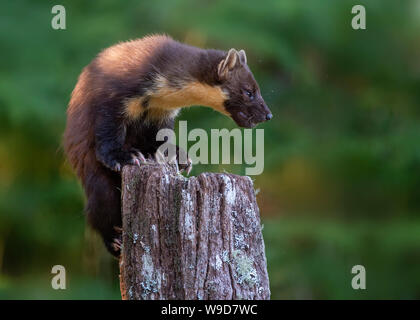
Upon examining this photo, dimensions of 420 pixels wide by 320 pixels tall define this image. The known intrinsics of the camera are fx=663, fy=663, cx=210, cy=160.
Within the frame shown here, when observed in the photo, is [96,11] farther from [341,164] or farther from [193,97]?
[193,97]

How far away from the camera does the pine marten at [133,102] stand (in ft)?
25.2

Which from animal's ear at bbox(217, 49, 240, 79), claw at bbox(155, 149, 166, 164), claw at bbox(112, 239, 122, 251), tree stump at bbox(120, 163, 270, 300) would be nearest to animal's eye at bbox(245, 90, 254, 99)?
animal's ear at bbox(217, 49, 240, 79)

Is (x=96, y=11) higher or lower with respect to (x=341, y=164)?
higher

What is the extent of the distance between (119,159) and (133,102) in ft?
2.52

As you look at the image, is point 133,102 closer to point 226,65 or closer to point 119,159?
point 119,159

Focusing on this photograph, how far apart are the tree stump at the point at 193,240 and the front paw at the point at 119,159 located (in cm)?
118

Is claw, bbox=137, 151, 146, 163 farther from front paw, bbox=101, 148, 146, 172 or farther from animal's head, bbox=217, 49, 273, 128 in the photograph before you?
animal's head, bbox=217, 49, 273, 128

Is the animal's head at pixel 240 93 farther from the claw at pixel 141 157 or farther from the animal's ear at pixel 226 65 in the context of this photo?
the claw at pixel 141 157

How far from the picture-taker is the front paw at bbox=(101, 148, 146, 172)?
7.44m

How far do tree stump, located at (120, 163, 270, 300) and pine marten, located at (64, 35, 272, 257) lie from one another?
128cm

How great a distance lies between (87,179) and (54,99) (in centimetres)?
627

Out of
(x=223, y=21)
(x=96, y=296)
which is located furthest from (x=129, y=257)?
(x=223, y=21)

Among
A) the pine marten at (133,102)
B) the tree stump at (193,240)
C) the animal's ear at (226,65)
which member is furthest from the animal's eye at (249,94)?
the tree stump at (193,240)

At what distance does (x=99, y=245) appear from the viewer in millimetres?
14062
